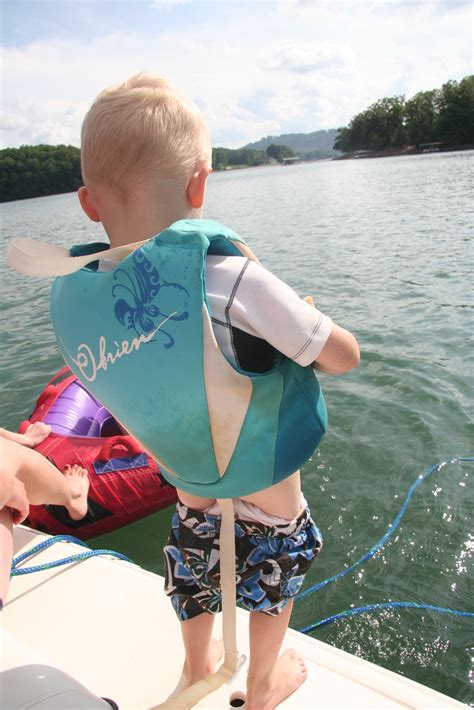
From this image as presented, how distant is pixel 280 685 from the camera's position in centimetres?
169

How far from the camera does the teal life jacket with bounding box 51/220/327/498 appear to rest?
1260 mm

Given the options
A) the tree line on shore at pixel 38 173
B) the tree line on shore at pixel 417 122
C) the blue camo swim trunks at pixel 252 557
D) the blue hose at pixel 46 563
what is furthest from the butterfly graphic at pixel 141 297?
the tree line on shore at pixel 417 122

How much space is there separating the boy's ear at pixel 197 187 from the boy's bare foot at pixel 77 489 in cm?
222

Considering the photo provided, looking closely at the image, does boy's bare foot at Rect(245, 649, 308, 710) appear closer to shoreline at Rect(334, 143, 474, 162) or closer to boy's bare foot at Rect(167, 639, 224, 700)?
boy's bare foot at Rect(167, 639, 224, 700)

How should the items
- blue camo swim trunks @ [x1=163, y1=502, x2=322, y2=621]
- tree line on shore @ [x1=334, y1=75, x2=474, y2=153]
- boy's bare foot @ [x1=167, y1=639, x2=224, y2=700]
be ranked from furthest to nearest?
tree line on shore @ [x1=334, y1=75, x2=474, y2=153] < boy's bare foot @ [x1=167, y1=639, x2=224, y2=700] < blue camo swim trunks @ [x1=163, y1=502, x2=322, y2=621]

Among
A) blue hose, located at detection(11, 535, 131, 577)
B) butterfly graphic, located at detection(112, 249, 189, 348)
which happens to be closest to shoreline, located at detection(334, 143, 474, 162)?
blue hose, located at detection(11, 535, 131, 577)

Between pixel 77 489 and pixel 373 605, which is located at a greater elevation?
pixel 77 489

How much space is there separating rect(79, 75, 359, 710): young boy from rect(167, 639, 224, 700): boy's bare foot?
185mm

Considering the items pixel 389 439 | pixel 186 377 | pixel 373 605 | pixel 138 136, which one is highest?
pixel 138 136

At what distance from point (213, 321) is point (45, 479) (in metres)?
1.85

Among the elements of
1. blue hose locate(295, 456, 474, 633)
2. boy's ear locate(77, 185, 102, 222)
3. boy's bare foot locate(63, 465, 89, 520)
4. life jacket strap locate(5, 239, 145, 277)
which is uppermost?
boy's ear locate(77, 185, 102, 222)

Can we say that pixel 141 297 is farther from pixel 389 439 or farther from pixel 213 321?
pixel 389 439

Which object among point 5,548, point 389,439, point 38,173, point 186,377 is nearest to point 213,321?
point 186,377

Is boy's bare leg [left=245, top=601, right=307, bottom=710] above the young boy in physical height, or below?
below
